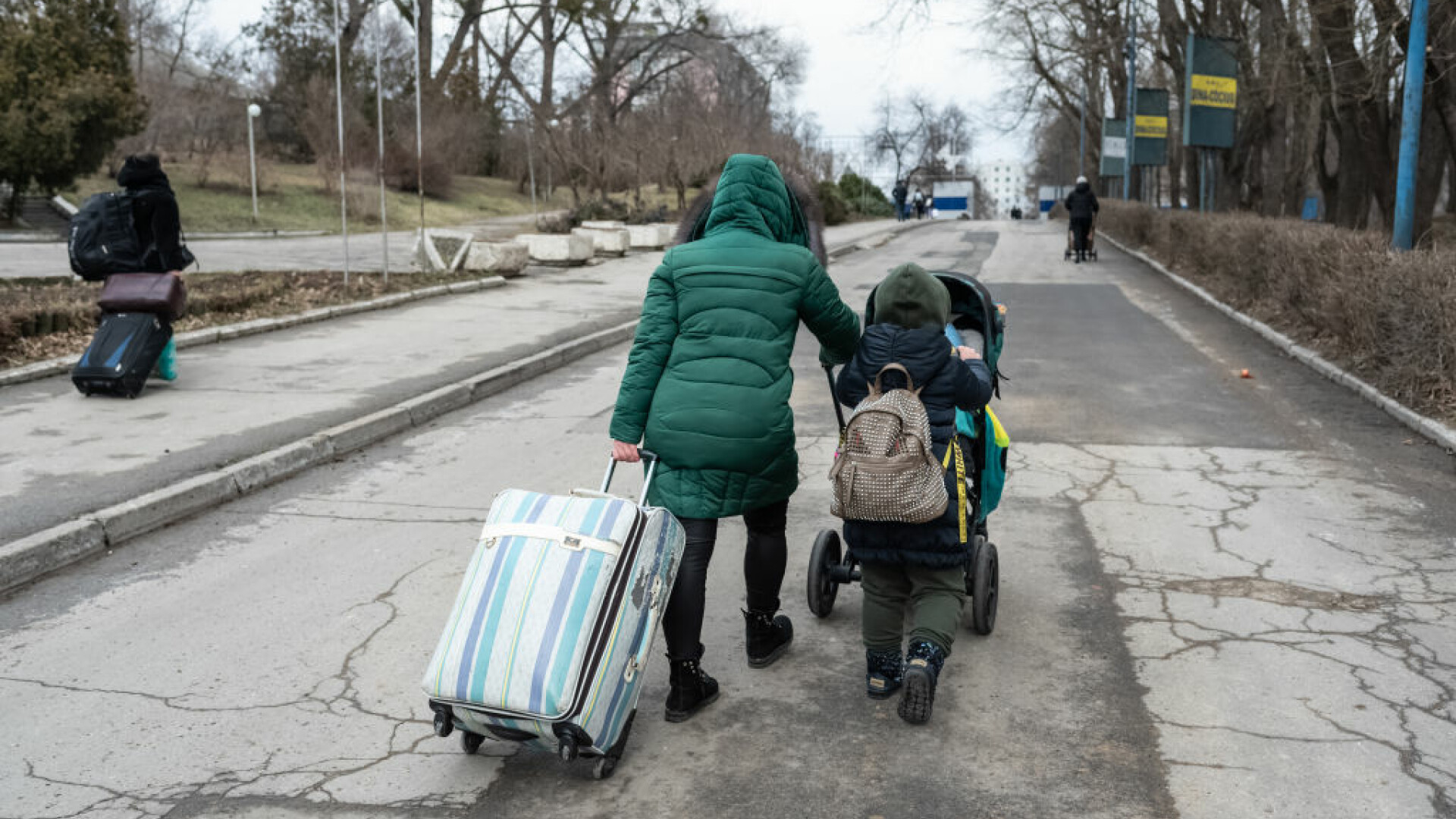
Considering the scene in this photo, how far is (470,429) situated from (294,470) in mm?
1716

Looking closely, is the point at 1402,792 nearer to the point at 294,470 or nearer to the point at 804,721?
the point at 804,721

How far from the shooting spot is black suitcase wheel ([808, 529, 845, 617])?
17.1 feet

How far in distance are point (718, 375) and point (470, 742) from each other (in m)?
1.40

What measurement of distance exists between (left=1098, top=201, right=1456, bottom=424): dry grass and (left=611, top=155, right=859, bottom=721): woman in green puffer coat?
6726 mm

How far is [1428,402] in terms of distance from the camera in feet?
30.9

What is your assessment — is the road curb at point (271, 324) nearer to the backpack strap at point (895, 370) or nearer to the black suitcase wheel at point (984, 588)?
the black suitcase wheel at point (984, 588)

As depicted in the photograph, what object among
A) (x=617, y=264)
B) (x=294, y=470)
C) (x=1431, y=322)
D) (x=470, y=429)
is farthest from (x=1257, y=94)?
(x=294, y=470)

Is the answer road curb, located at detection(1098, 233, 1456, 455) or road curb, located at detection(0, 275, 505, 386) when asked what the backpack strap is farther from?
road curb, located at detection(0, 275, 505, 386)

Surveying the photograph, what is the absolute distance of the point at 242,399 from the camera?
1002 cm

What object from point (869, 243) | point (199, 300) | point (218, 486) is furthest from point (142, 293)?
point (869, 243)

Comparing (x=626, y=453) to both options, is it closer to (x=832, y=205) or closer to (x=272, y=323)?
(x=272, y=323)

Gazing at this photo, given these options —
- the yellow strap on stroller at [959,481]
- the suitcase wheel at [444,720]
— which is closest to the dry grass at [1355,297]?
the yellow strap on stroller at [959,481]

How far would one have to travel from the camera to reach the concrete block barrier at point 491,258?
20.8 metres

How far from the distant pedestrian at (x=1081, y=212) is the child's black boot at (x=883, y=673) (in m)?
22.9
